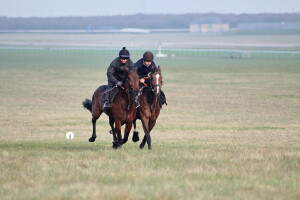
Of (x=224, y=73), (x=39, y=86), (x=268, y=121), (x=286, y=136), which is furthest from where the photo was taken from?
(x=224, y=73)

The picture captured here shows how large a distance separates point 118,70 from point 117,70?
Answer: 2 cm

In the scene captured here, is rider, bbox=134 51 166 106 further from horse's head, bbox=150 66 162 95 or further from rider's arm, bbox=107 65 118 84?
horse's head, bbox=150 66 162 95

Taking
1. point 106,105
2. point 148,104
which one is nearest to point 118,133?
point 106,105

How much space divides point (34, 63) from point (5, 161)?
62.2m

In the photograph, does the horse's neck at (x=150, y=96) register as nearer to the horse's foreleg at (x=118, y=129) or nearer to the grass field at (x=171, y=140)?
the horse's foreleg at (x=118, y=129)

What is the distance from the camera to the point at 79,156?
14.2 m

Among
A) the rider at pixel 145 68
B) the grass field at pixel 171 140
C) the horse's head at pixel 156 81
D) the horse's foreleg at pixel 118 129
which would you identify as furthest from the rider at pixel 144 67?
the grass field at pixel 171 140

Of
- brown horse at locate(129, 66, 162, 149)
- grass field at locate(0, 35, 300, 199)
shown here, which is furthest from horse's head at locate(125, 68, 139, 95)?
grass field at locate(0, 35, 300, 199)

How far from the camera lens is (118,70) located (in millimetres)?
16969

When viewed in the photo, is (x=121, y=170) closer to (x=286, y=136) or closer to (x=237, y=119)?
(x=286, y=136)

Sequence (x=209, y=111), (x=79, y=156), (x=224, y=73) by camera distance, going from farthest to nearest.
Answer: (x=224, y=73) < (x=209, y=111) < (x=79, y=156)

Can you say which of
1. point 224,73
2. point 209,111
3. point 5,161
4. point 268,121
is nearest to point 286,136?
point 268,121

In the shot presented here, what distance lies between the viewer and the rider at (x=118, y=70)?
16.6 metres

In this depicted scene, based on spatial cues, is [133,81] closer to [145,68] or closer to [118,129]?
[145,68]
